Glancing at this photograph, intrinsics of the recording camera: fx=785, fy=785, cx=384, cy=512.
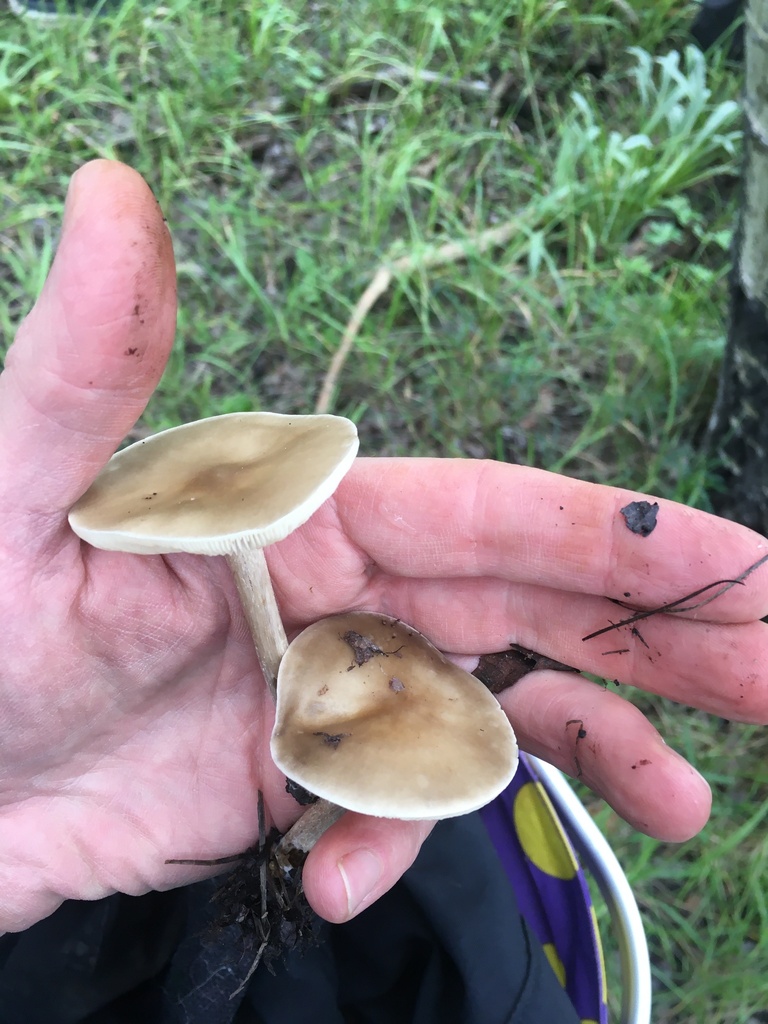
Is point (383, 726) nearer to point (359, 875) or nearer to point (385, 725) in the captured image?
point (385, 725)

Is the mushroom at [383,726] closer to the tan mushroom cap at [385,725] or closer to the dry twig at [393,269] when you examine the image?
the tan mushroom cap at [385,725]

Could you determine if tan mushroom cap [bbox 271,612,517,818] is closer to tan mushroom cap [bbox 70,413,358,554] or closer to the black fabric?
tan mushroom cap [bbox 70,413,358,554]

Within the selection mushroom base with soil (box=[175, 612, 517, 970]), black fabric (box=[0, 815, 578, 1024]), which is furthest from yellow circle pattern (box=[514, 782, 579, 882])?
mushroom base with soil (box=[175, 612, 517, 970])

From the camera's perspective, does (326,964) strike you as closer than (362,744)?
No

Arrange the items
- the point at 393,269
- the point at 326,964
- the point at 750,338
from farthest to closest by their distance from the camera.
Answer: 1. the point at 393,269
2. the point at 750,338
3. the point at 326,964

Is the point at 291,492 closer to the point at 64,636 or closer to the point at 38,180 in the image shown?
the point at 64,636

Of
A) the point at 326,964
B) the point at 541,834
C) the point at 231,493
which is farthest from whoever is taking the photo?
the point at 541,834

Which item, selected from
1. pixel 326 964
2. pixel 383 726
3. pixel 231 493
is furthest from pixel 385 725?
pixel 326 964
